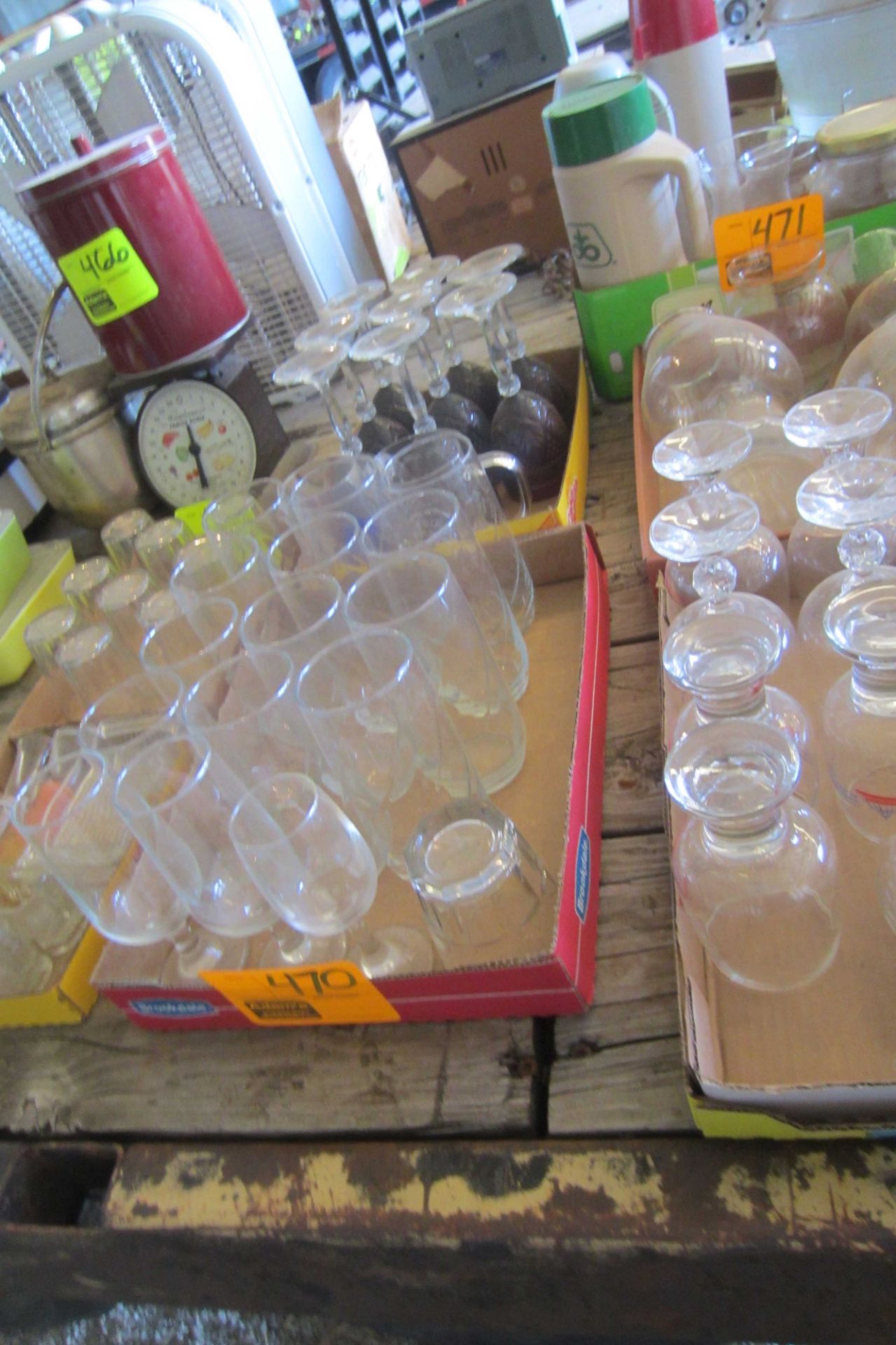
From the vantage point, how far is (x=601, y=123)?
978 mm

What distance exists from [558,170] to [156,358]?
570 mm

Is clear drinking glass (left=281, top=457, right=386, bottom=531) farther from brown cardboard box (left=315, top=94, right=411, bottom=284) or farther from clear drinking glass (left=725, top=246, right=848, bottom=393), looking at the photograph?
brown cardboard box (left=315, top=94, right=411, bottom=284)

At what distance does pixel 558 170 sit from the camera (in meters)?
1.04

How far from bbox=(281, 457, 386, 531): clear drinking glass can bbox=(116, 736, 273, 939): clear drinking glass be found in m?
0.32

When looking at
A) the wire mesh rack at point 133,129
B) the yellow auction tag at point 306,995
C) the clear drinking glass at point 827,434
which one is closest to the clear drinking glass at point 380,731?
the yellow auction tag at point 306,995

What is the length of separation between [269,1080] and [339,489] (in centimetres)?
56

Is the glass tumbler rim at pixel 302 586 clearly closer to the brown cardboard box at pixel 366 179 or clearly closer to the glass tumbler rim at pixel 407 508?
the glass tumbler rim at pixel 407 508

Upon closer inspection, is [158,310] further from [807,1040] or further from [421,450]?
[807,1040]

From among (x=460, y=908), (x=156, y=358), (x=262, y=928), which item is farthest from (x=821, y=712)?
(x=156, y=358)

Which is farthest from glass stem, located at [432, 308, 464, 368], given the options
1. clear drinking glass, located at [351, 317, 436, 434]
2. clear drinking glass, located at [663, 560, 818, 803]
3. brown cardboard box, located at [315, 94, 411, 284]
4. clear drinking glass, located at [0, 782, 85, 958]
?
clear drinking glass, located at [0, 782, 85, 958]

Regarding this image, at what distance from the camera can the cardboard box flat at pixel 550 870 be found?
1.83 feet

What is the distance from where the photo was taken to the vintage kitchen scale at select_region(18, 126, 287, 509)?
3.65 ft

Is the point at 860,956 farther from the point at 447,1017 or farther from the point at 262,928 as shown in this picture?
the point at 262,928

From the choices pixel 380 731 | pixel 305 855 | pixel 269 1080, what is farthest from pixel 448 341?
pixel 269 1080
